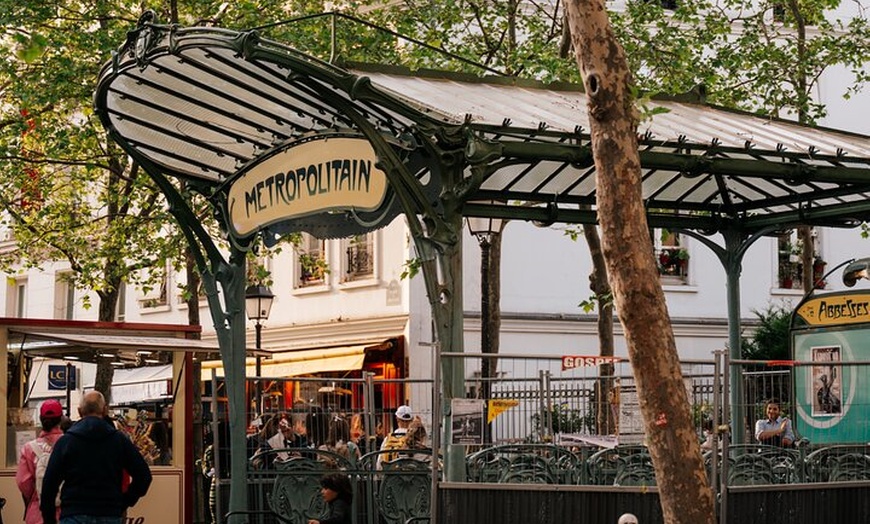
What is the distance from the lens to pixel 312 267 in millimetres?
35281

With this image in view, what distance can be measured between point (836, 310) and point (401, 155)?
758 cm

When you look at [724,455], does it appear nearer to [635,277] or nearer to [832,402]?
[832,402]

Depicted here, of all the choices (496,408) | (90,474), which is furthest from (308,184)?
(90,474)

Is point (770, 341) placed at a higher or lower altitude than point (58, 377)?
higher

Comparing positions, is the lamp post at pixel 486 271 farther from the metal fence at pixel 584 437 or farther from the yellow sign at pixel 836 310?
the yellow sign at pixel 836 310

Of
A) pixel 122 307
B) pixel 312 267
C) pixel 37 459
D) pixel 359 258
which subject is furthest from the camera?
pixel 122 307

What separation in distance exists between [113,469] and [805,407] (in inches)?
258

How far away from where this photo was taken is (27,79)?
97.4 ft

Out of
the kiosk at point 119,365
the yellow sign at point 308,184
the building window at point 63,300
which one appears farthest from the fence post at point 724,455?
the building window at point 63,300

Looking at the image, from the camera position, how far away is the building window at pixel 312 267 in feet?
118

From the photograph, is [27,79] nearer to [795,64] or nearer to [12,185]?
[12,185]

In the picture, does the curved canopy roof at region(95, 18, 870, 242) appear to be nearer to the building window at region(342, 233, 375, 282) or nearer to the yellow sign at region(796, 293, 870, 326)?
the yellow sign at region(796, 293, 870, 326)

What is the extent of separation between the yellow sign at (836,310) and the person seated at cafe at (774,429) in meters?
3.75

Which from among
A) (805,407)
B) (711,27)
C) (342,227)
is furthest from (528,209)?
(711,27)
